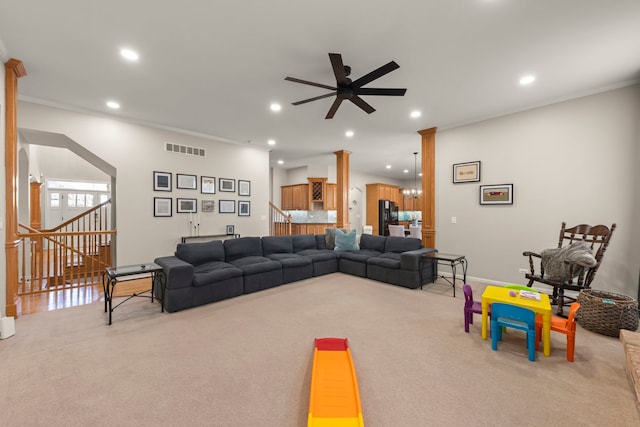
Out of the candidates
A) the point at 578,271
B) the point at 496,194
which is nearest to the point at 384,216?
the point at 496,194

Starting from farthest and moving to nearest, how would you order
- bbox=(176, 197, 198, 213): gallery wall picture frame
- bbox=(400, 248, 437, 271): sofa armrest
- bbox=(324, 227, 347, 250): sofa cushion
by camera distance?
bbox=(324, 227, 347, 250): sofa cushion < bbox=(176, 197, 198, 213): gallery wall picture frame < bbox=(400, 248, 437, 271): sofa armrest

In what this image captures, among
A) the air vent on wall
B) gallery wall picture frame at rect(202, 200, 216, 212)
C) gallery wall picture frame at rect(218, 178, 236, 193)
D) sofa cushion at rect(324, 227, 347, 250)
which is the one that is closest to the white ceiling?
the air vent on wall

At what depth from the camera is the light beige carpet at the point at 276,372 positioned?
1700 millimetres

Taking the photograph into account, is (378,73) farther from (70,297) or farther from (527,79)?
(70,297)

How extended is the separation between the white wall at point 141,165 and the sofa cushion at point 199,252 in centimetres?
137

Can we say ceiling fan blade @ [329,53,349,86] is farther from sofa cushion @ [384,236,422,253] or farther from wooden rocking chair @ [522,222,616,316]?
wooden rocking chair @ [522,222,616,316]

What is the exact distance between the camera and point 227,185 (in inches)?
249

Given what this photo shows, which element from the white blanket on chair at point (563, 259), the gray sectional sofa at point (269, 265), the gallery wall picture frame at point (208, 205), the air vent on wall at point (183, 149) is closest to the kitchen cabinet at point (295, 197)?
the gray sectional sofa at point (269, 265)

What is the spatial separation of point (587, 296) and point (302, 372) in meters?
3.23

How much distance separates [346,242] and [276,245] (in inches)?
61.2

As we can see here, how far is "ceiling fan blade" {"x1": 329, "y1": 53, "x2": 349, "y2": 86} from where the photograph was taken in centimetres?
256

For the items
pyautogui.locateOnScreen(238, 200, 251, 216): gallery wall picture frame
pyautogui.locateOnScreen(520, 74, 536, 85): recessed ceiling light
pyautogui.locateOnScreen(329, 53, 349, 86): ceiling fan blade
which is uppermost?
pyautogui.locateOnScreen(520, 74, 536, 85): recessed ceiling light

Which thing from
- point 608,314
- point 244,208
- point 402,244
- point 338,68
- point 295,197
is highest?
point 338,68

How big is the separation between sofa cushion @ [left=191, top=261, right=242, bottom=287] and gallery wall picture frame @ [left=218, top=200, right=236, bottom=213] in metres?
2.15
